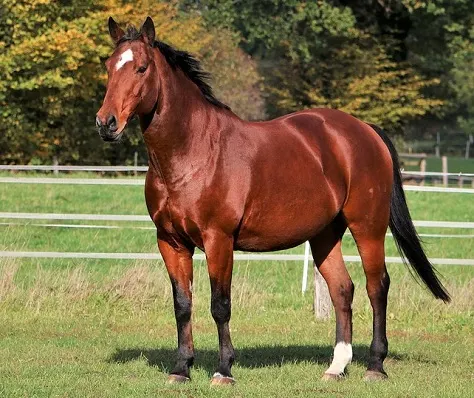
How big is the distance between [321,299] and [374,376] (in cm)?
306

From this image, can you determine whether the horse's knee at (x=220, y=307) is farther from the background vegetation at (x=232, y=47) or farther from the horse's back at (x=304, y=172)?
the background vegetation at (x=232, y=47)

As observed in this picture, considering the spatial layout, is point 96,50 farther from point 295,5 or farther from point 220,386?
point 220,386

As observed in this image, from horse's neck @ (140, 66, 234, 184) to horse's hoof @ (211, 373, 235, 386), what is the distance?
1347mm

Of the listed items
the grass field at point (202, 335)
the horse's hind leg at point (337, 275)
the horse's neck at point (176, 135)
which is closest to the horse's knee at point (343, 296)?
the horse's hind leg at point (337, 275)

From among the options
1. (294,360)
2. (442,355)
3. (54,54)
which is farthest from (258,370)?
(54,54)

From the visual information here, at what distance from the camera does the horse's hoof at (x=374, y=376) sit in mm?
7629

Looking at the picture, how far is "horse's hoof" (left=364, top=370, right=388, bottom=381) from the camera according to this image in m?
7.63

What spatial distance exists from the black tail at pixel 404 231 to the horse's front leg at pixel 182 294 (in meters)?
1.99

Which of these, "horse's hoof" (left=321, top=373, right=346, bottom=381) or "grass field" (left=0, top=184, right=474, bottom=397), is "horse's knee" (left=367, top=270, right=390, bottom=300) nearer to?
"grass field" (left=0, top=184, right=474, bottom=397)

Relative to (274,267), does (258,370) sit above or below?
above

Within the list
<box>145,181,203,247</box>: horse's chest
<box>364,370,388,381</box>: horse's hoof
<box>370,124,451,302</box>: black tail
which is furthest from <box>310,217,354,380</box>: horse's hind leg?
<box>145,181,203,247</box>: horse's chest

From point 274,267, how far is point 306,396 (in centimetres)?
764

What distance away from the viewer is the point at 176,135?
712 centimetres

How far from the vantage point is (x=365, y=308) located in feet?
35.4
